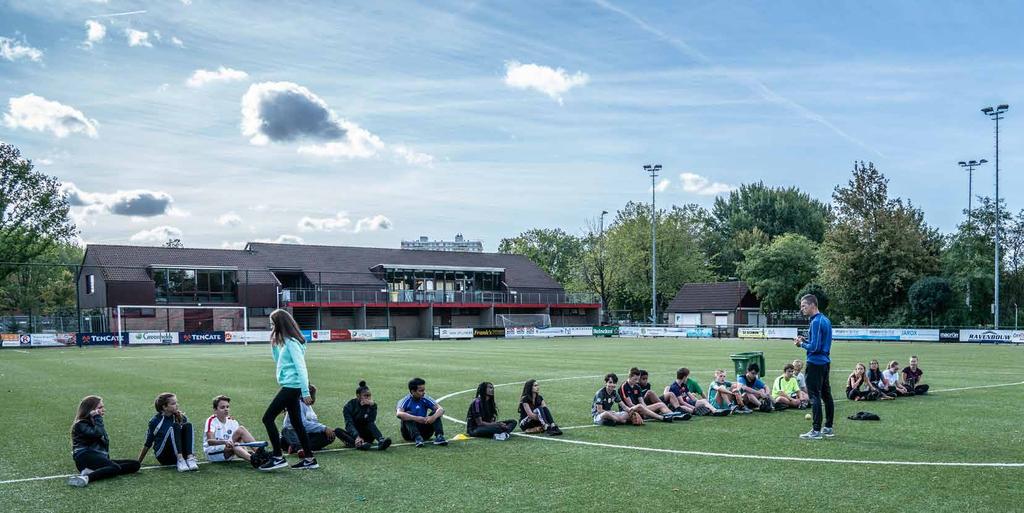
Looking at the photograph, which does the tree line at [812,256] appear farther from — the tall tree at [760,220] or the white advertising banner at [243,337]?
the white advertising banner at [243,337]

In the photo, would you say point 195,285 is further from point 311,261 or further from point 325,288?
point 311,261

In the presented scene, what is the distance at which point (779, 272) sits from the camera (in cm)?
7862

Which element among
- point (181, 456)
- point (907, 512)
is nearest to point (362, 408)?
point (181, 456)

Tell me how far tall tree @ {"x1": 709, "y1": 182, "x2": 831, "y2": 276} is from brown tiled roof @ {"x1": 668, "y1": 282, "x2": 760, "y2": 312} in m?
13.2

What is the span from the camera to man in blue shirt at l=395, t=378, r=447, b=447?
12.4 meters

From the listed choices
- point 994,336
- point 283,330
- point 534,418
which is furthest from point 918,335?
point 283,330

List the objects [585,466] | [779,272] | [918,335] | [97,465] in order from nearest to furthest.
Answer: [97,465] < [585,466] < [918,335] < [779,272]

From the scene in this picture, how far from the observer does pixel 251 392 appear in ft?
67.3

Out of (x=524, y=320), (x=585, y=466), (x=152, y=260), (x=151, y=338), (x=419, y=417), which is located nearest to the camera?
(x=585, y=466)

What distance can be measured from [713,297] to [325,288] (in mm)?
38073

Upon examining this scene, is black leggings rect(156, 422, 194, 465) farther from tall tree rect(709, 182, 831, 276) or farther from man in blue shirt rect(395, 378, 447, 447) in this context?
tall tree rect(709, 182, 831, 276)

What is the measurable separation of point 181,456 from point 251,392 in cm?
1016

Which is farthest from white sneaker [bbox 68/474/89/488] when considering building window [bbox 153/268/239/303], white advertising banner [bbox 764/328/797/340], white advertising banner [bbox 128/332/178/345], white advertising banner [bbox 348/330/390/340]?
building window [bbox 153/268/239/303]

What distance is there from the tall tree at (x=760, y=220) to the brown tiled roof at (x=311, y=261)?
2498 cm
